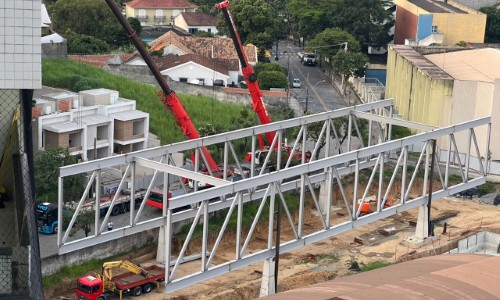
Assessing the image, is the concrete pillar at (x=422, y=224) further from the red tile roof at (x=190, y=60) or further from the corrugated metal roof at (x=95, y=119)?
the red tile roof at (x=190, y=60)

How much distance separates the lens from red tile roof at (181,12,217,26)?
59.1 meters

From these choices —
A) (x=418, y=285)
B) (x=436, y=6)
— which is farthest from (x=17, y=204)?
(x=436, y=6)

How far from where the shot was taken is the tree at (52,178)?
27.4 m

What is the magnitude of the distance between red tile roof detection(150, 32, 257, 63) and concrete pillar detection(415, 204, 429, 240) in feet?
63.5

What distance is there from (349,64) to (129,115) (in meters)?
17.3

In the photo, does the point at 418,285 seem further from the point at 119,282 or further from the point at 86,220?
the point at 86,220

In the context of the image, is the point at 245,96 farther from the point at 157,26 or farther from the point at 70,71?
the point at 157,26

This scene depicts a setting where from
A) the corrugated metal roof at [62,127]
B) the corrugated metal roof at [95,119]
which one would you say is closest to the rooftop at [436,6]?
the corrugated metal roof at [95,119]

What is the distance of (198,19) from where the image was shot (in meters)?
59.6

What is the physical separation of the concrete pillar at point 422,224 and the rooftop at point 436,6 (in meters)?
25.9

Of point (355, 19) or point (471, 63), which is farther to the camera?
point (355, 19)

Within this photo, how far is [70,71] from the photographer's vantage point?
3691 centimetres

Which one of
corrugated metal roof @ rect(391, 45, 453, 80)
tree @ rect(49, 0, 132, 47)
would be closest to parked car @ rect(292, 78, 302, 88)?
corrugated metal roof @ rect(391, 45, 453, 80)

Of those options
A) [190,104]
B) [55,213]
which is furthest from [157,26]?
[55,213]
